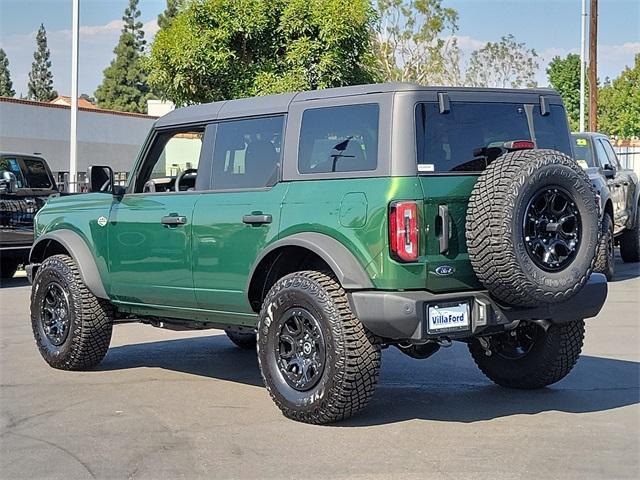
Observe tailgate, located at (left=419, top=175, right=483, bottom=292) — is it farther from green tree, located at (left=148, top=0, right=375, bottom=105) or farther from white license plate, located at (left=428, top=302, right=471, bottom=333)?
green tree, located at (left=148, top=0, right=375, bottom=105)

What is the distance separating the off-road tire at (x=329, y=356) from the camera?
5969 millimetres

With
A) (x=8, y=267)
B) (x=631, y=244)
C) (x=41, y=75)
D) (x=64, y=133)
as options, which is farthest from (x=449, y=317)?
(x=41, y=75)

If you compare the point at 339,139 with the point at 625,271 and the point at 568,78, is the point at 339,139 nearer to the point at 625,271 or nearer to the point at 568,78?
the point at 625,271

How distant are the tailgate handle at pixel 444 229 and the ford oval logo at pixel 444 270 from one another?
95 mm

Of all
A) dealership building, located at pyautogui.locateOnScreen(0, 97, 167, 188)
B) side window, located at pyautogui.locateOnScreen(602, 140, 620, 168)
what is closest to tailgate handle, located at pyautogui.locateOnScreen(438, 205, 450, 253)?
side window, located at pyautogui.locateOnScreen(602, 140, 620, 168)

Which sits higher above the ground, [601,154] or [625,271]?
[601,154]

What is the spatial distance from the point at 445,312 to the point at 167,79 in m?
18.1

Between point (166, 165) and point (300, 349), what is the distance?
223 cm

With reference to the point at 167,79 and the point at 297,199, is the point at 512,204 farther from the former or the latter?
the point at 167,79

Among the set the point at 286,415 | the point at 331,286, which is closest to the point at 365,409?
the point at 286,415

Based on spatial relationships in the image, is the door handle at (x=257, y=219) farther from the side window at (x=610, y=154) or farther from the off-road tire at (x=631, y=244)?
the off-road tire at (x=631, y=244)

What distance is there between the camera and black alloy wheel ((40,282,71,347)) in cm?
829

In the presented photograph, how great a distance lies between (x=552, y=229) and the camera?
608 cm

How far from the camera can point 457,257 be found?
6.00 metres
